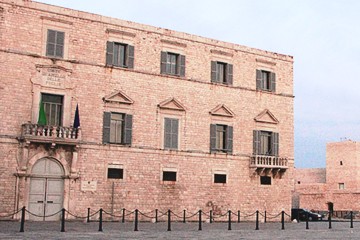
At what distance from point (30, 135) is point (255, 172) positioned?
43.6 feet

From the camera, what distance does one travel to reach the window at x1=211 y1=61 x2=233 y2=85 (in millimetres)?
30605

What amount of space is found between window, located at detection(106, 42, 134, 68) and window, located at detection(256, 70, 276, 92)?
8539 millimetres

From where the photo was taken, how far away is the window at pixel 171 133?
93.3 ft

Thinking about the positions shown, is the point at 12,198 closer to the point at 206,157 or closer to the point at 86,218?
the point at 86,218

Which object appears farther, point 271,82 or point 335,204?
point 335,204

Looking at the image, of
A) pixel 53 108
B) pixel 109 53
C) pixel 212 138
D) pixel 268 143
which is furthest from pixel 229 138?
pixel 53 108

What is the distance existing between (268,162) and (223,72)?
589cm

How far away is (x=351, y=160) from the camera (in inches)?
2080

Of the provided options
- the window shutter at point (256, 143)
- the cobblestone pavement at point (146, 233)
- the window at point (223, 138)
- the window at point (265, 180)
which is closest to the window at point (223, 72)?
the window at point (223, 138)

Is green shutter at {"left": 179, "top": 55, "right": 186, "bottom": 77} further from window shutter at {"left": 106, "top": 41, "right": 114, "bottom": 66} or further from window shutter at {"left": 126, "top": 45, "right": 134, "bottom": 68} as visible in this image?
window shutter at {"left": 106, "top": 41, "right": 114, "bottom": 66}

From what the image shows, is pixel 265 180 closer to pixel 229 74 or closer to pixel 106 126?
pixel 229 74

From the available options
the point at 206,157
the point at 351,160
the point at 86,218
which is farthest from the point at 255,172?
the point at 351,160

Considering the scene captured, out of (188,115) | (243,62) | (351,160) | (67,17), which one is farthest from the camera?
(351,160)

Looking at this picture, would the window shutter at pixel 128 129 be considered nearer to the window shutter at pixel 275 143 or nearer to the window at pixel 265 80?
the window at pixel 265 80
